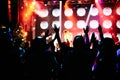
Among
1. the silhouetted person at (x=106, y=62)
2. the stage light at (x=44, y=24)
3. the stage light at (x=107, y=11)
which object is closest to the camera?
the silhouetted person at (x=106, y=62)

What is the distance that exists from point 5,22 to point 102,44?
9.34 m

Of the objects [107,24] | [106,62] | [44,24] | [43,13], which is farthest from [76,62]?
[43,13]

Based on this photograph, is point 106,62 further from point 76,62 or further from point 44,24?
point 44,24

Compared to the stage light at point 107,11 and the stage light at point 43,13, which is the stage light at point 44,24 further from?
the stage light at point 107,11

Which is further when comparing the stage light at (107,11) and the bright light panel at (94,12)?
the bright light panel at (94,12)

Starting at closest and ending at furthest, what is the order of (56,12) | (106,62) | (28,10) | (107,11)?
(106,62), (107,11), (28,10), (56,12)

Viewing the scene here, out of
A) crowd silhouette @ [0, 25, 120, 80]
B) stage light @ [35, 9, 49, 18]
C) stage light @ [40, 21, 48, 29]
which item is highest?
crowd silhouette @ [0, 25, 120, 80]

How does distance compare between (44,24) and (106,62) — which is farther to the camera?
(44,24)

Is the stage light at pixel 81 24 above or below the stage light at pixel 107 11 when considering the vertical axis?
below

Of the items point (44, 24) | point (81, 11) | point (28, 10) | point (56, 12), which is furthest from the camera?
point (44, 24)

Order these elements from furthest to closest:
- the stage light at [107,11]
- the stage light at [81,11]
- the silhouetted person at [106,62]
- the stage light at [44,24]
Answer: the stage light at [44,24] → the stage light at [81,11] → the stage light at [107,11] → the silhouetted person at [106,62]

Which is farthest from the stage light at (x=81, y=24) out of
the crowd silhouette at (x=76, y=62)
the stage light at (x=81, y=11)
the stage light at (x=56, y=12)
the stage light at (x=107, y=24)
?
the crowd silhouette at (x=76, y=62)

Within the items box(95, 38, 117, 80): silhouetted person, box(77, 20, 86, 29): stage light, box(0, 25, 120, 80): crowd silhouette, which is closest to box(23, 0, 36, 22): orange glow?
box(77, 20, 86, 29): stage light

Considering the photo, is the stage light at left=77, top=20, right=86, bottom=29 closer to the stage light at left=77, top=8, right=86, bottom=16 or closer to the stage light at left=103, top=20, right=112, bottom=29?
the stage light at left=77, top=8, right=86, bottom=16
